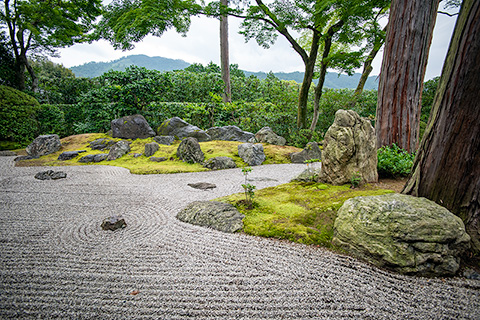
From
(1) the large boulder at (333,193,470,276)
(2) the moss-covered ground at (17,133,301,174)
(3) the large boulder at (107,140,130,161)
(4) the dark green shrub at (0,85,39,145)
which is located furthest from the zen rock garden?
(4) the dark green shrub at (0,85,39,145)

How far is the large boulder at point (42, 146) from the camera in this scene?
7676 mm

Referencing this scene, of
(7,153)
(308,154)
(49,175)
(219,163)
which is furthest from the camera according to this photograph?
(7,153)

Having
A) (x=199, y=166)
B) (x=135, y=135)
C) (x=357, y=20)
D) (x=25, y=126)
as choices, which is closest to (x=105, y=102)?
(x=135, y=135)

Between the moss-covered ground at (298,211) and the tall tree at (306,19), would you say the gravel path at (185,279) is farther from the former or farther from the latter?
the tall tree at (306,19)

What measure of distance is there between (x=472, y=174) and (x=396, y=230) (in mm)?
877

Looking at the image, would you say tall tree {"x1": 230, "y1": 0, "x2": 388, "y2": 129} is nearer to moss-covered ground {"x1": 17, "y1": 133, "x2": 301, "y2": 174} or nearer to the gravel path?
moss-covered ground {"x1": 17, "y1": 133, "x2": 301, "y2": 174}

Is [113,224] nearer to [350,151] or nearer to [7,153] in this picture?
[350,151]

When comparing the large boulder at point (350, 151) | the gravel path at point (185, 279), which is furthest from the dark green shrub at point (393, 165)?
the gravel path at point (185, 279)

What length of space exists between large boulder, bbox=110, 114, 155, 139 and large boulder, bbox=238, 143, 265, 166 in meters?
4.26

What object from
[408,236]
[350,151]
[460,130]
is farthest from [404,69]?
[408,236]

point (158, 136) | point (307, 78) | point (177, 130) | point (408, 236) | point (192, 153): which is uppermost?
point (307, 78)

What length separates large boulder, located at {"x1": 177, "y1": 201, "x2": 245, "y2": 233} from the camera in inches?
101

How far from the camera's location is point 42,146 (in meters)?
7.79

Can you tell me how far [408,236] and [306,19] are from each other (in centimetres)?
766
